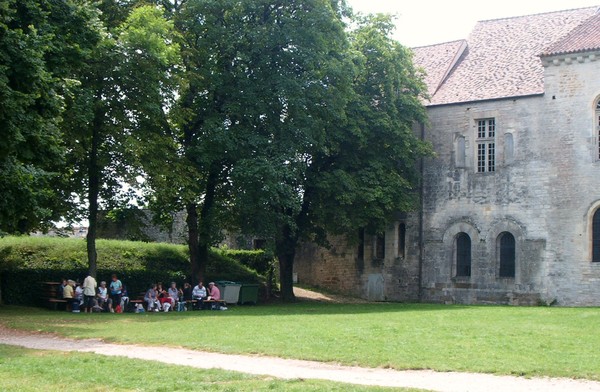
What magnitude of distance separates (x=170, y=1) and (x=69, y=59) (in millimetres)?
12747

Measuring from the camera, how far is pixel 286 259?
40.3 metres

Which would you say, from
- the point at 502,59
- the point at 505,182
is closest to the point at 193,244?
the point at 505,182

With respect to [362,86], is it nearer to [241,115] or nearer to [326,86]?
[326,86]

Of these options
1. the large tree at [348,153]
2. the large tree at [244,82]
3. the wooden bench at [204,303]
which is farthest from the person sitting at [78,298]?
the large tree at [348,153]

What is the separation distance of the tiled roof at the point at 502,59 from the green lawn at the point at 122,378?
2859 cm

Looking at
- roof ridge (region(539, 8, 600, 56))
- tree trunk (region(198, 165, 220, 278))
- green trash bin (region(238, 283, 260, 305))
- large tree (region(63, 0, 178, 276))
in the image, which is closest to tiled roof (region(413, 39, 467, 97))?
roof ridge (region(539, 8, 600, 56))

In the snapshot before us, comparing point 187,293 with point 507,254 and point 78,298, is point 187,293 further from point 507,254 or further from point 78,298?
point 507,254

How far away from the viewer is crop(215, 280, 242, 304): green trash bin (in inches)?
1442

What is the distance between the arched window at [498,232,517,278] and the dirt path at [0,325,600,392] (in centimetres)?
2415

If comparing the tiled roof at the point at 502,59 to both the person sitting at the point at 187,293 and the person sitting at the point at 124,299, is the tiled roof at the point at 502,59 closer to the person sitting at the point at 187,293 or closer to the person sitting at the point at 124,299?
the person sitting at the point at 187,293

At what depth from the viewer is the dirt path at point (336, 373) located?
43.1ft

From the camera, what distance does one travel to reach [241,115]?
112 feet

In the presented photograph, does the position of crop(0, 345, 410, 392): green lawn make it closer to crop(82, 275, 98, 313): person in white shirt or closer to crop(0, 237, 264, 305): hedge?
crop(82, 275, 98, 313): person in white shirt

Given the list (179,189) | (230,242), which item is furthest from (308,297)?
(179,189)
